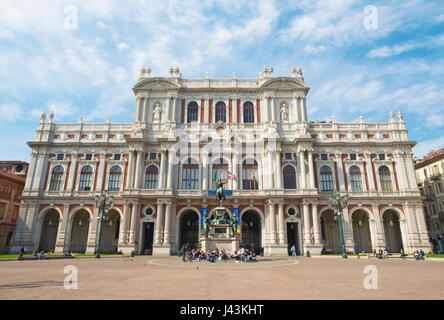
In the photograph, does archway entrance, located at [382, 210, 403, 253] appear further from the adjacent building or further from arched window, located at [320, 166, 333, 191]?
arched window, located at [320, 166, 333, 191]

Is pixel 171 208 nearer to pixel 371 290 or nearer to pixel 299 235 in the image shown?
pixel 299 235

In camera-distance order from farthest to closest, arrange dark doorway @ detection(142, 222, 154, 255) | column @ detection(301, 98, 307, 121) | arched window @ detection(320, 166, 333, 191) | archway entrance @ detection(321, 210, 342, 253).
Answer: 1. column @ detection(301, 98, 307, 121)
2. arched window @ detection(320, 166, 333, 191)
3. archway entrance @ detection(321, 210, 342, 253)
4. dark doorway @ detection(142, 222, 154, 255)

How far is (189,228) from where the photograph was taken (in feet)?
132

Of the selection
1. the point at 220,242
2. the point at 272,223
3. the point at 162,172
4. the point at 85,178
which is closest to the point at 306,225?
the point at 272,223

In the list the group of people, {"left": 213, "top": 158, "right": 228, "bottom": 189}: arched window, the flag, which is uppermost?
{"left": 213, "top": 158, "right": 228, "bottom": 189}: arched window

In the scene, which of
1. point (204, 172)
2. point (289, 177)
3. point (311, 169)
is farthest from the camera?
point (289, 177)

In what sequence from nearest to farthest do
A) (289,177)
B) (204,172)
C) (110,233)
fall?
(204,172), (289,177), (110,233)

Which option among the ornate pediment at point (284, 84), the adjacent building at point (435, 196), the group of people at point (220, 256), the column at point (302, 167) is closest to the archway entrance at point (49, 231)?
the group of people at point (220, 256)

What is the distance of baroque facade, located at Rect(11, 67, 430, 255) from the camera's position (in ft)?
120

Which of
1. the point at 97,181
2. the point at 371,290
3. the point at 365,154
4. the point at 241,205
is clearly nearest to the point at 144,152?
the point at 97,181

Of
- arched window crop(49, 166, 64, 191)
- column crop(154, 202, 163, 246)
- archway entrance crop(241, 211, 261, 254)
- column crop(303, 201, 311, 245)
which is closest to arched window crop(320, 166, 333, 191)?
column crop(303, 201, 311, 245)

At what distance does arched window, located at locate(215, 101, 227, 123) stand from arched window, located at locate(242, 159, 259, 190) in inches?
309

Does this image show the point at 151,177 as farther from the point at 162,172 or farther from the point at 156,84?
the point at 156,84

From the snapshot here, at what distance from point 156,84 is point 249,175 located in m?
20.1
